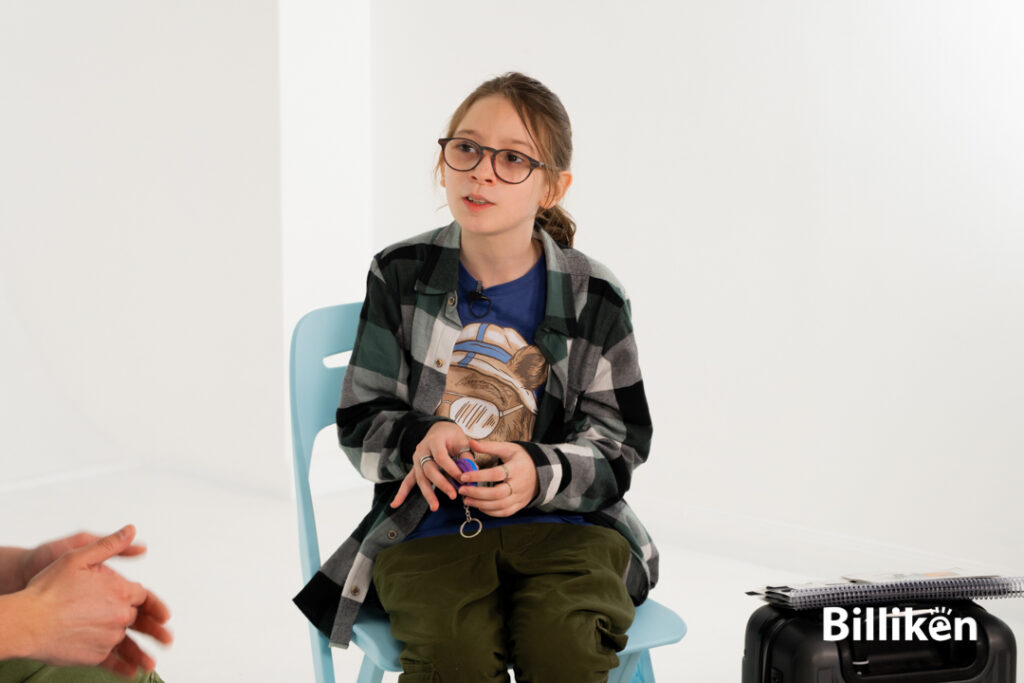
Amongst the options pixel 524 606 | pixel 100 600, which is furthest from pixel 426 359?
pixel 100 600

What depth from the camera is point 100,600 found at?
91 cm

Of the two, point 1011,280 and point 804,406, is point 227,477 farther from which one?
point 1011,280

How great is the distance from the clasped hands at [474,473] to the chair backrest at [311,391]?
0.72 ft

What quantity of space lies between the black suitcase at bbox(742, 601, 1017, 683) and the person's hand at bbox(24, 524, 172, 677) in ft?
2.14

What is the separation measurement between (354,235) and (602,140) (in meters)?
0.91

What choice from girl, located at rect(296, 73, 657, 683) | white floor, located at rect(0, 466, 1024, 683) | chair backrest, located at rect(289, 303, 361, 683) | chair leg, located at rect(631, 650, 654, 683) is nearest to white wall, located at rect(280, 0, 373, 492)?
white floor, located at rect(0, 466, 1024, 683)

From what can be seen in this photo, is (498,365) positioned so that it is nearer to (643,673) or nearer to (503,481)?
(503,481)

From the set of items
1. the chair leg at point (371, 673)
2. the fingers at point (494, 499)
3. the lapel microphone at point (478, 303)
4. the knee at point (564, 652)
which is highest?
the lapel microphone at point (478, 303)

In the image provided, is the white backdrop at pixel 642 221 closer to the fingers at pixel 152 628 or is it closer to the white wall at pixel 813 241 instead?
the white wall at pixel 813 241

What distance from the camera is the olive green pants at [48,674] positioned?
1.03m

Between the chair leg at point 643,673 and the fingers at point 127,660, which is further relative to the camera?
the chair leg at point 643,673

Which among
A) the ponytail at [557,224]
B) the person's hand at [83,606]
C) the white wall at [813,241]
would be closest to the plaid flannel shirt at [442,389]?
the ponytail at [557,224]

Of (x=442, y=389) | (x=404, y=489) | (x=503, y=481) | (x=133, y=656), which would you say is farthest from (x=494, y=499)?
(x=133, y=656)

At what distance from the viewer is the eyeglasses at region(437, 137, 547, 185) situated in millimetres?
1436
